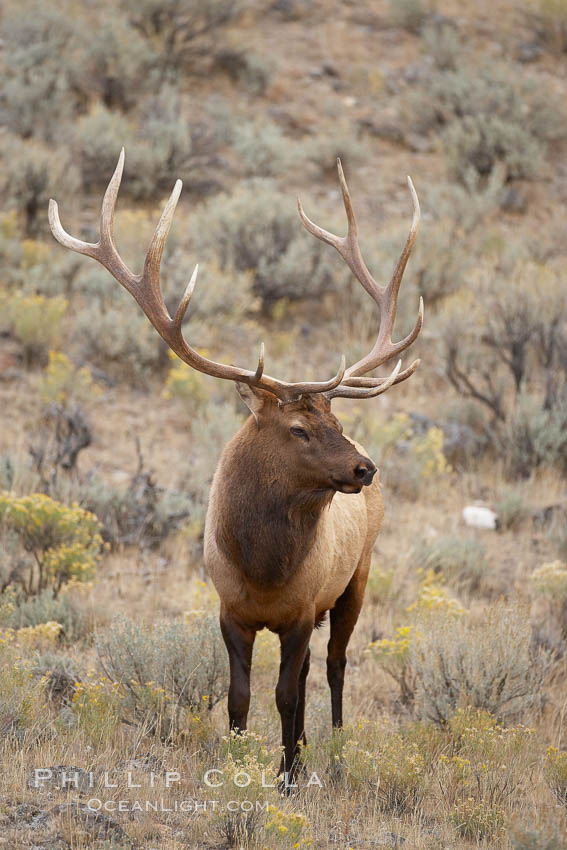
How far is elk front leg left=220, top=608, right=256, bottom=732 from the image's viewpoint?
455cm

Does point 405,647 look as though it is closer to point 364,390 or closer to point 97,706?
point 97,706

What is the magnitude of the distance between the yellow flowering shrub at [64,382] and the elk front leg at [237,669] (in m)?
5.02

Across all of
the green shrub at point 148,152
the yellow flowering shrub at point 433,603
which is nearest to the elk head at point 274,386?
the yellow flowering shrub at point 433,603

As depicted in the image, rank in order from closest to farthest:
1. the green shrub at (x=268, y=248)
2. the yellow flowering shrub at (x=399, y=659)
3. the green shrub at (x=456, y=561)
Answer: the yellow flowering shrub at (x=399, y=659), the green shrub at (x=456, y=561), the green shrub at (x=268, y=248)

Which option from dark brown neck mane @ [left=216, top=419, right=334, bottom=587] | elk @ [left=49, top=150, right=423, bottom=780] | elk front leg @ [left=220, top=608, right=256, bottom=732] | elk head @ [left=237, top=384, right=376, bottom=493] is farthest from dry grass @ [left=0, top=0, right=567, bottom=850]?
elk head @ [left=237, top=384, right=376, bottom=493]

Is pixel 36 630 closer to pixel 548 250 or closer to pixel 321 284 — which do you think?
pixel 321 284

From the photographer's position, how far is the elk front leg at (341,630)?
212 inches

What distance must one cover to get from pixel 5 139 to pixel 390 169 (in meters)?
5.89

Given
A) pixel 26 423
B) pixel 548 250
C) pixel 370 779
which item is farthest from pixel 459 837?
pixel 548 250

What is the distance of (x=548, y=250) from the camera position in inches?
529

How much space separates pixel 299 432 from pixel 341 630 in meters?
1.60

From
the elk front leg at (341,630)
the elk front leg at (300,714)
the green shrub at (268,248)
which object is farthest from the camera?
the green shrub at (268,248)

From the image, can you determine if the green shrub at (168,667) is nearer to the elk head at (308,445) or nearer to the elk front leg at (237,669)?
the elk front leg at (237,669)

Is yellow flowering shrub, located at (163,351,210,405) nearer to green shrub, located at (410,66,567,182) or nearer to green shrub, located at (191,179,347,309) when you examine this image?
green shrub, located at (191,179,347,309)
